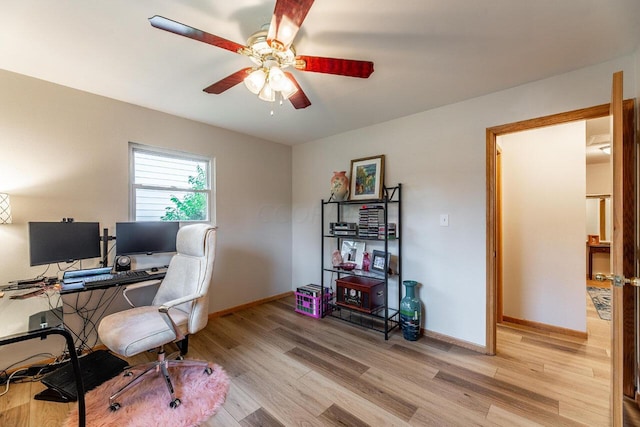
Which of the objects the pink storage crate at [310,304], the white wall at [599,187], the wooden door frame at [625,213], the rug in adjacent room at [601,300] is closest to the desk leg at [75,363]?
the pink storage crate at [310,304]

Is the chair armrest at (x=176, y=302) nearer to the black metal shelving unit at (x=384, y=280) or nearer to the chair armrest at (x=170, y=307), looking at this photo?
the chair armrest at (x=170, y=307)

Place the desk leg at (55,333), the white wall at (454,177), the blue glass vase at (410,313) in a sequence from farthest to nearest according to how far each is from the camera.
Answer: the blue glass vase at (410,313), the white wall at (454,177), the desk leg at (55,333)

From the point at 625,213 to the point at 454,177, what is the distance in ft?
3.80

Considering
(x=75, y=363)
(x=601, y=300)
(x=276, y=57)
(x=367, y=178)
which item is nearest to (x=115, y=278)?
(x=75, y=363)

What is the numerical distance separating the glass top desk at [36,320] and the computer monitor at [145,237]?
0.67 metres

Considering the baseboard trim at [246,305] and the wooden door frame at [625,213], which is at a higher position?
the wooden door frame at [625,213]

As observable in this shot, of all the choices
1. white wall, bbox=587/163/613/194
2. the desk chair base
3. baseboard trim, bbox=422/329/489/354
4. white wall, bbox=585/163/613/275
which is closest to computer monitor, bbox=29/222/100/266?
the desk chair base

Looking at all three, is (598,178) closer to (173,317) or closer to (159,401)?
(173,317)

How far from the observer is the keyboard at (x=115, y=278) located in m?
2.01

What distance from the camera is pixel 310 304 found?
10.8 feet

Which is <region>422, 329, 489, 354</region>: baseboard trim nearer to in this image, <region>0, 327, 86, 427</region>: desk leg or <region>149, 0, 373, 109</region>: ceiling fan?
<region>149, 0, 373, 109</region>: ceiling fan

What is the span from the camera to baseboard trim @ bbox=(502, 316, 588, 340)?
8.74 feet

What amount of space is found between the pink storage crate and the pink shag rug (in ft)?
4.43

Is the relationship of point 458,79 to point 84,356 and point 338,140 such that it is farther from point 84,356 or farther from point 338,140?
point 84,356
